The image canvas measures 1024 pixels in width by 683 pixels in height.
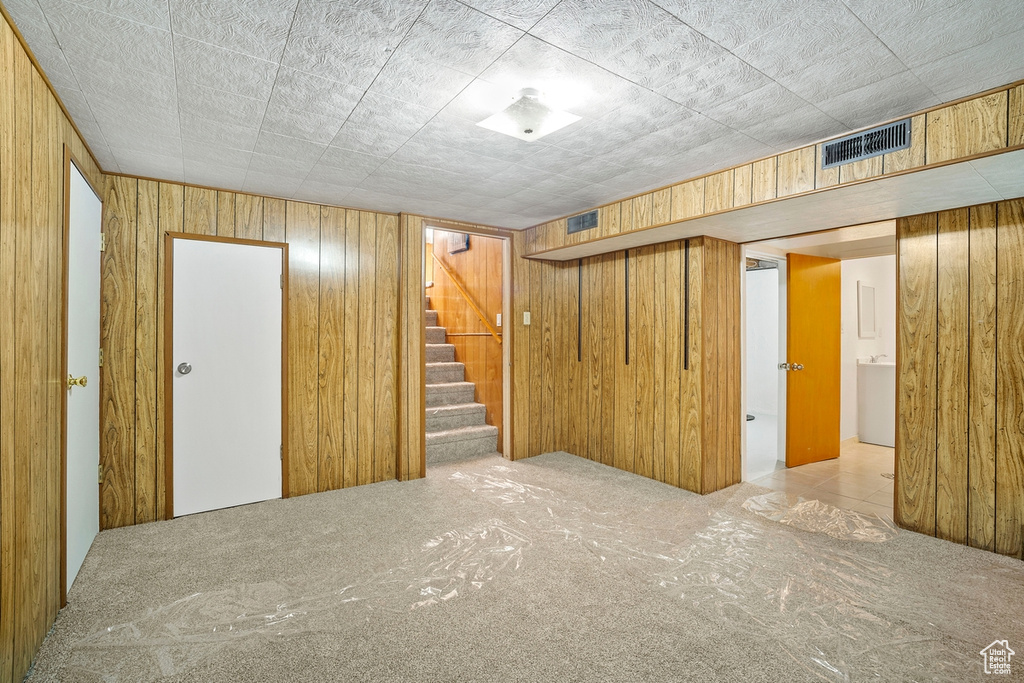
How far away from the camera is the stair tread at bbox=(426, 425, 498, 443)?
462 cm

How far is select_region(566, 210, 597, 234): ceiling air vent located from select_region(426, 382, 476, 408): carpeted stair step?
2.14 metres

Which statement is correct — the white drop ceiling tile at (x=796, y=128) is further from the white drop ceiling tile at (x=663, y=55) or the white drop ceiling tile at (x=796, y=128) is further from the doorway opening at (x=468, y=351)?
the doorway opening at (x=468, y=351)

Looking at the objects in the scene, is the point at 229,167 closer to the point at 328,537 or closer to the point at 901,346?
the point at 328,537

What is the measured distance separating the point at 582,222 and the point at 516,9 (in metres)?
2.47

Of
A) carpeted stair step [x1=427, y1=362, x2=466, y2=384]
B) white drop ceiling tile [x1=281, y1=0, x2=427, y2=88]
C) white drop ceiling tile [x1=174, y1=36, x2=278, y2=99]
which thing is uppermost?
white drop ceiling tile [x1=174, y1=36, x2=278, y2=99]

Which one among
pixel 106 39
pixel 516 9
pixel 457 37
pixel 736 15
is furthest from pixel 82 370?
pixel 736 15

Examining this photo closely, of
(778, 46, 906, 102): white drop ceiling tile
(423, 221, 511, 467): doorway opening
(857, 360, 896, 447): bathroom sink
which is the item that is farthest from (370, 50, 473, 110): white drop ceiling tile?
(857, 360, 896, 447): bathroom sink

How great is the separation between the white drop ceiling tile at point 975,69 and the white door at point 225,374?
12.4ft

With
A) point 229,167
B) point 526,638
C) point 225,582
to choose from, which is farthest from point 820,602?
point 229,167

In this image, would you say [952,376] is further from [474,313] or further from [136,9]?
[136,9]

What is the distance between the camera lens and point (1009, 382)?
8.63 feet

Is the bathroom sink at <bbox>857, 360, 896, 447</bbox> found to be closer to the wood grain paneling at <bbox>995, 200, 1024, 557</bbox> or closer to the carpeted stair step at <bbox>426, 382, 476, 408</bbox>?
the wood grain paneling at <bbox>995, 200, 1024, 557</bbox>

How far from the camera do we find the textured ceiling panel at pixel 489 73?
1525 millimetres

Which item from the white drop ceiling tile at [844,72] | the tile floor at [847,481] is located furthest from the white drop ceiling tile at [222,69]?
the tile floor at [847,481]
